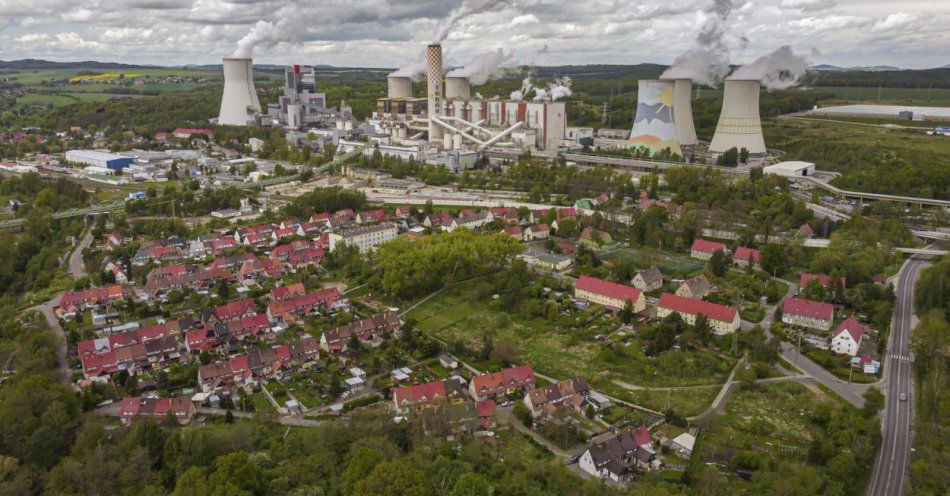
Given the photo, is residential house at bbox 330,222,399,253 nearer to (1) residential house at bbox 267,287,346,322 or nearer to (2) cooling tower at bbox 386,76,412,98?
(1) residential house at bbox 267,287,346,322

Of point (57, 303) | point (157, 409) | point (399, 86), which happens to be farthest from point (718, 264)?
point (399, 86)

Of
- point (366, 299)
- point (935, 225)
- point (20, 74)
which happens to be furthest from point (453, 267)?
point (20, 74)

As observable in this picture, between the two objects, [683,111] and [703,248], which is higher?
[683,111]

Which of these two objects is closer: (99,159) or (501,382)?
(501,382)

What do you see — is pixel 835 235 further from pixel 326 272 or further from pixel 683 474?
pixel 326 272

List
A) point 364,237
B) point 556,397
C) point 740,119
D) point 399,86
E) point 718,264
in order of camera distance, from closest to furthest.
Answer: point 556,397 → point 718,264 → point 364,237 → point 740,119 → point 399,86

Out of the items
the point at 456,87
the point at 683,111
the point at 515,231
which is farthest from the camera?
the point at 456,87

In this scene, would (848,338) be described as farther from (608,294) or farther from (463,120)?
(463,120)

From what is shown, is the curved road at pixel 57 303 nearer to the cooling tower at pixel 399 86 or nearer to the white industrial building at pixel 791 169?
the cooling tower at pixel 399 86
